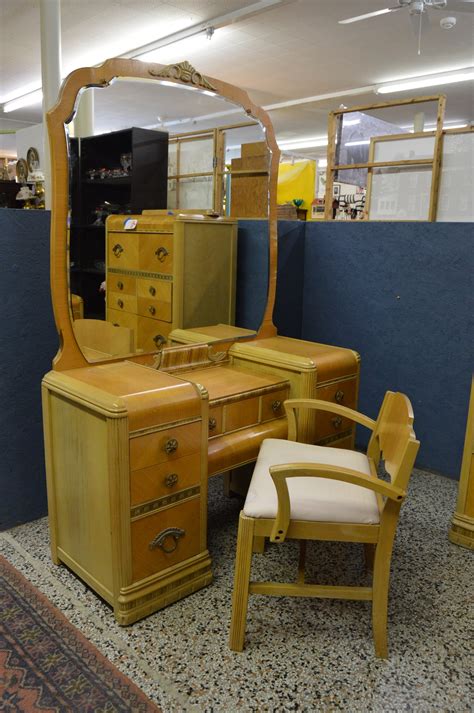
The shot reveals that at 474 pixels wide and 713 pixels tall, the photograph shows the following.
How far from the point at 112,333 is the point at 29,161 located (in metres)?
2.27

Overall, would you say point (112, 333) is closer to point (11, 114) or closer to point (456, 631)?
point (456, 631)

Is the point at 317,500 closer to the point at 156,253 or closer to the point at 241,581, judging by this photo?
the point at 241,581

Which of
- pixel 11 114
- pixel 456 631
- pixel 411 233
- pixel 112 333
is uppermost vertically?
pixel 11 114

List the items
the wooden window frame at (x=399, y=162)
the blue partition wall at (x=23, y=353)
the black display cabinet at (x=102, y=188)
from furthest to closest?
the wooden window frame at (x=399, y=162), the blue partition wall at (x=23, y=353), the black display cabinet at (x=102, y=188)

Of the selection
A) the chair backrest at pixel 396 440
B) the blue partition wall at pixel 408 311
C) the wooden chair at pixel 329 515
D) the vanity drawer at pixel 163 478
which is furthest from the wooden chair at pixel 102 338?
the blue partition wall at pixel 408 311

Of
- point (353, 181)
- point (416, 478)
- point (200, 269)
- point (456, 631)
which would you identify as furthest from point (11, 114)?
point (456, 631)

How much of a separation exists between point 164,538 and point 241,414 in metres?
0.56

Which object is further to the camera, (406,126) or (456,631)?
(406,126)

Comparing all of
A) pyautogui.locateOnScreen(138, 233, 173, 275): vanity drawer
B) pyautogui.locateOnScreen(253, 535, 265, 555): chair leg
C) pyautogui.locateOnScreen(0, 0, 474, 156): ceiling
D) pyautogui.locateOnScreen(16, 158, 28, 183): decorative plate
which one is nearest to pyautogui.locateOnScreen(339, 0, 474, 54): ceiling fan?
pyautogui.locateOnScreen(0, 0, 474, 156): ceiling

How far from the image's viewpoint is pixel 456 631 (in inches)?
72.4

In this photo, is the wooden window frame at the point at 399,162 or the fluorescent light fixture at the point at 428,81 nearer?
the wooden window frame at the point at 399,162

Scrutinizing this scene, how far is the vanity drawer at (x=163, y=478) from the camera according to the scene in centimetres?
172

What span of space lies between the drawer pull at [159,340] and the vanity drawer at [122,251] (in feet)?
0.95

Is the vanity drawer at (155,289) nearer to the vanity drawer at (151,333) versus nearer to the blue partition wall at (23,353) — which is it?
the vanity drawer at (151,333)
